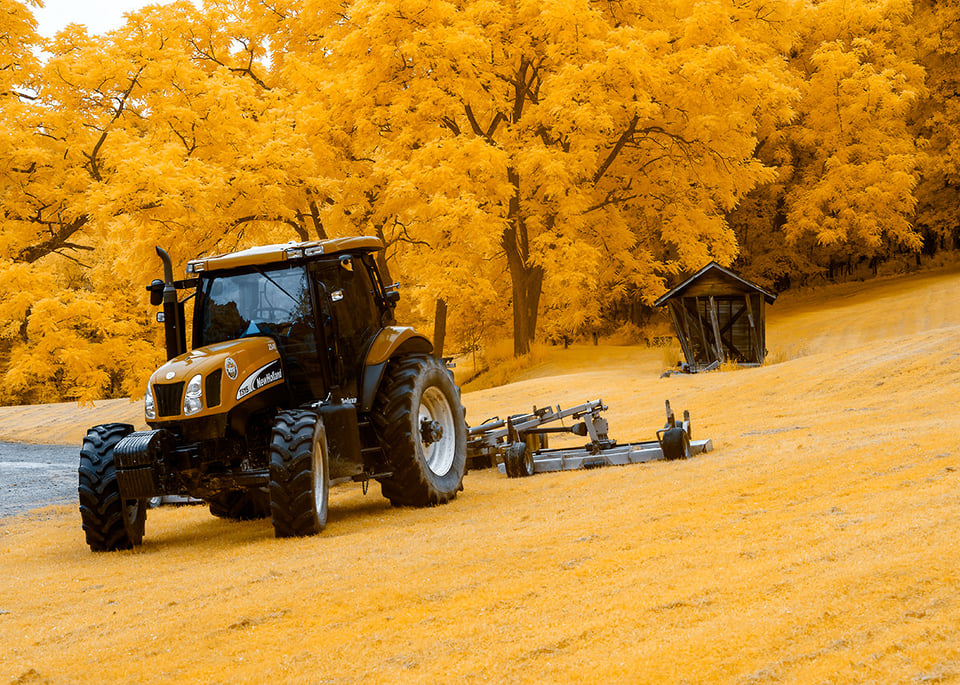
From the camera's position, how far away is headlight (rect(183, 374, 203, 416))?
7.53 metres

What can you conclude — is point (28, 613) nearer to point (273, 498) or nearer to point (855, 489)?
point (273, 498)

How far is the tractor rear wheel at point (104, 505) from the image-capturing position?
7766mm

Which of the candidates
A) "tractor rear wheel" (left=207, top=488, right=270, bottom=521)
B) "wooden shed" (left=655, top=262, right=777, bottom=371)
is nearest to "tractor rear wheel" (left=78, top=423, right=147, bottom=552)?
"tractor rear wheel" (left=207, top=488, right=270, bottom=521)

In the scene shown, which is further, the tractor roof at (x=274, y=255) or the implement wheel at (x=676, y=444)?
the implement wheel at (x=676, y=444)

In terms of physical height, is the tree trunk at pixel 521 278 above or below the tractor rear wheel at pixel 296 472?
above

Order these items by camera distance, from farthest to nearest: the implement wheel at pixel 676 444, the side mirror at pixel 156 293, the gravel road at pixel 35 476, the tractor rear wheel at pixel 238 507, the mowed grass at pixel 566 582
Result: the gravel road at pixel 35 476
the implement wheel at pixel 676 444
the tractor rear wheel at pixel 238 507
the side mirror at pixel 156 293
the mowed grass at pixel 566 582

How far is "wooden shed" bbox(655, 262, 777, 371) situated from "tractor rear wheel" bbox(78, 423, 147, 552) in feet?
48.5

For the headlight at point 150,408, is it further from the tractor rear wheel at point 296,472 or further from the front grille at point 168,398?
the tractor rear wheel at point 296,472

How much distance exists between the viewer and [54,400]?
35.8 metres

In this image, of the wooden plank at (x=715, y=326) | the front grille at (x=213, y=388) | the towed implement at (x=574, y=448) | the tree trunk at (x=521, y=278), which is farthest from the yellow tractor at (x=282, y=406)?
the tree trunk at (x=521, y=278)

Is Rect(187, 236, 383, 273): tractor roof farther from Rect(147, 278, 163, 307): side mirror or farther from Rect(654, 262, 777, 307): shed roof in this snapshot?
Rect(654, 262, 777, 307): shed roof

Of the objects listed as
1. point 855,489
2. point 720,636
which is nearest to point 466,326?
point 855,489

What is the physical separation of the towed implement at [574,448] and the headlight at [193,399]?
380 centimetres

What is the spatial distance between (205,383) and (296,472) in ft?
3.11
